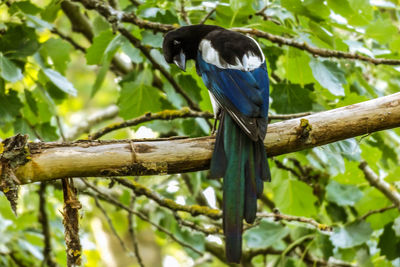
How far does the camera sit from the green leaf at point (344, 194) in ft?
11.7

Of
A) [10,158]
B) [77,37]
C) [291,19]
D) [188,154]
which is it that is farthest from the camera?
[77,37]

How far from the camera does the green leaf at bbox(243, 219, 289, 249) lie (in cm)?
353

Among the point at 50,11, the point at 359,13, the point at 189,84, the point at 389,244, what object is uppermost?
the point at 50,11

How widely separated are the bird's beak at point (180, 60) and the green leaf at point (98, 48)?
0.44 metres

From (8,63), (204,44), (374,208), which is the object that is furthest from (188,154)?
(374,208)

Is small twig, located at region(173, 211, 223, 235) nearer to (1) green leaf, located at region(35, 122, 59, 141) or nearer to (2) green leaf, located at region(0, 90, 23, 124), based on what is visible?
(1) green leaf, located at region(35, 122, 59, 141)

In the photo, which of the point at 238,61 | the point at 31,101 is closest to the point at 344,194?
the point at 238,61

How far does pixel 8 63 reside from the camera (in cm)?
288

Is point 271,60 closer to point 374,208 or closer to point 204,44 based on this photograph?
point 204,44

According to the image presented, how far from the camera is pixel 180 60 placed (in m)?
3.04

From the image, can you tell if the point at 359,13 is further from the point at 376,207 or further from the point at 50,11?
the point at 50,11

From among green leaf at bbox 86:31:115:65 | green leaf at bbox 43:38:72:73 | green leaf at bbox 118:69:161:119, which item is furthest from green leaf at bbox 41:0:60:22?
green leaf at bbox 118:69:161:119

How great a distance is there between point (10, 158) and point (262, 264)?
2954 mm

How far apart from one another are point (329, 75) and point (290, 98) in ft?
0.82
